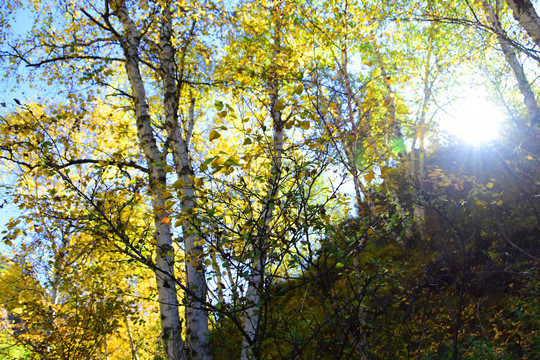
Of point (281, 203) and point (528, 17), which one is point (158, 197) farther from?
point (528, 17)

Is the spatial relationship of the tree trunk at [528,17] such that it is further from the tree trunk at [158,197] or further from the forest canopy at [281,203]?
the tree trunk at [158,197]

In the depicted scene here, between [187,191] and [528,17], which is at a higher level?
[528,17]

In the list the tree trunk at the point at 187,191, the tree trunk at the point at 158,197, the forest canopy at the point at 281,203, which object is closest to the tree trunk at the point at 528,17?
the forest canopy at the point at 281,203

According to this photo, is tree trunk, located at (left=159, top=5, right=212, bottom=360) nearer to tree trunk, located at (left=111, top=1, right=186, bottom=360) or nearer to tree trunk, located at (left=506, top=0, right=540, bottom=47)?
tree trunk, located at (left=111, top=1, right=186, bottom=360)

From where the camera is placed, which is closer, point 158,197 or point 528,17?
point 528,17

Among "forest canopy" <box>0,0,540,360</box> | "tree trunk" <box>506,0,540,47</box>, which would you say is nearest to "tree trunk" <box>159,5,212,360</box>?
"forest canopy" <box>0,0,540,360</box>

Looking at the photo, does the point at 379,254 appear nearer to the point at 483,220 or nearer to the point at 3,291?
the point at 483,220

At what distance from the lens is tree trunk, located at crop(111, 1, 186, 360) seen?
3236 millimetres

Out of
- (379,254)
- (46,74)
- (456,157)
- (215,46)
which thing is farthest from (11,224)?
(456,157)

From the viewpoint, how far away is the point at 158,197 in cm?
388

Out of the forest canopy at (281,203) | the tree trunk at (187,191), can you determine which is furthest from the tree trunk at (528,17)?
the tree trunk at (187,191)

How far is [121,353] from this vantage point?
16.5m

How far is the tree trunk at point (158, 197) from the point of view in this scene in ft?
10.6

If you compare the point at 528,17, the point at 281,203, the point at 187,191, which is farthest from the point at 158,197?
the point at 528,17
